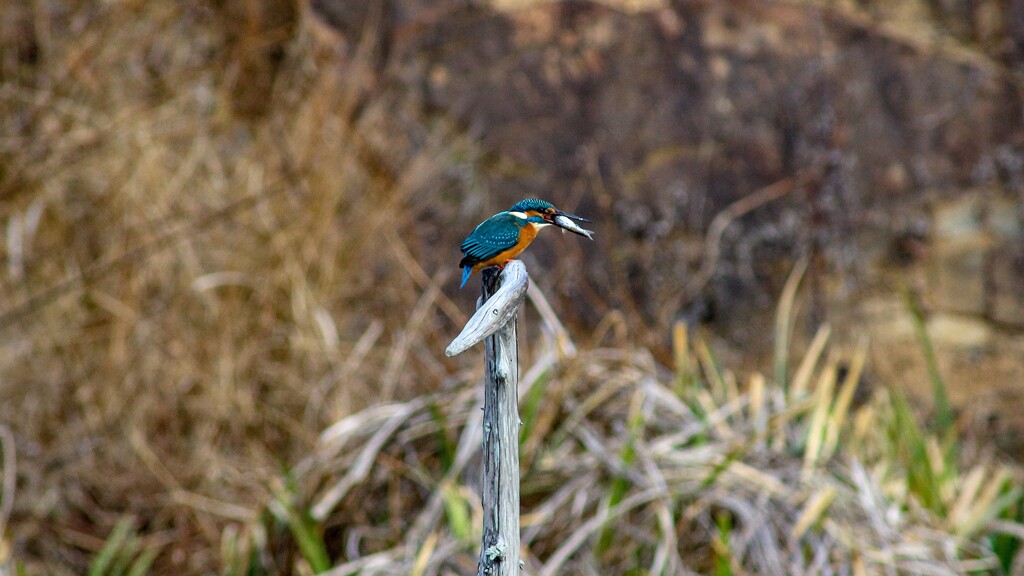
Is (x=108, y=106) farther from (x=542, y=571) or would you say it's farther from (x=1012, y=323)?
(x=1012, y=323)

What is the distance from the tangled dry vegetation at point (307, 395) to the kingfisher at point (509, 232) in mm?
1663

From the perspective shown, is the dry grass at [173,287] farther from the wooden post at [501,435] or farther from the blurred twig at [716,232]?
the wooden post at [501,435]

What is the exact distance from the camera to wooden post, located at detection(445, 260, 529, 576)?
1261mm

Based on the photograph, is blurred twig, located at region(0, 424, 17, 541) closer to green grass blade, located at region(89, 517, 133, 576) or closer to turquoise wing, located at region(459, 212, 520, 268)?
green grass blade, located at region(89, 517, 133, 576)

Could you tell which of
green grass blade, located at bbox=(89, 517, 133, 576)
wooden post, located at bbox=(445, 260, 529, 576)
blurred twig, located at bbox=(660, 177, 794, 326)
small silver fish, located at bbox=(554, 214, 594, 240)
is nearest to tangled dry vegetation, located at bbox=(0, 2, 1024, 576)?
green grass blade, located at bbox=(89, 517, 133, 576)

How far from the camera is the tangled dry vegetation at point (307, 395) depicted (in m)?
2.97

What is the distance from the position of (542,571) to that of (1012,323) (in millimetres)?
3073

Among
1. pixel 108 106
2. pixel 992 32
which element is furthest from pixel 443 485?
pixel 992 32

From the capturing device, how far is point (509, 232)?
1147mm

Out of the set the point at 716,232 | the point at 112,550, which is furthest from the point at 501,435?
the point at 716,232

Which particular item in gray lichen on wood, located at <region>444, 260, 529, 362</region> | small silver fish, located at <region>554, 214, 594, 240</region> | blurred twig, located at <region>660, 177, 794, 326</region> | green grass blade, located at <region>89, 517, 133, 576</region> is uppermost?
small silver fish, located at <region>554, 214, 594, 240</region>

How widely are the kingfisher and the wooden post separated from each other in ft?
0.12

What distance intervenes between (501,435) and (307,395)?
261 centimetres

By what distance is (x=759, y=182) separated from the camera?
467 cm
